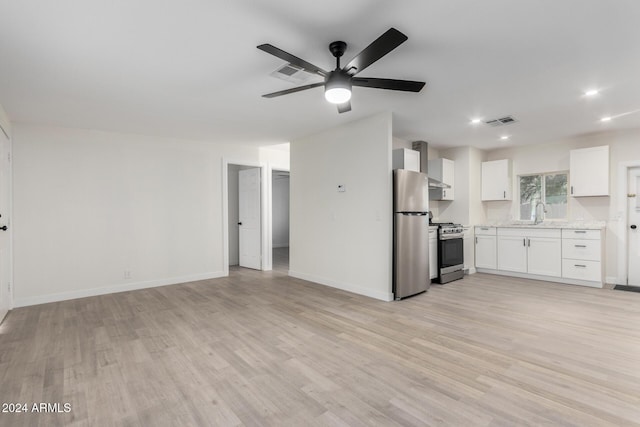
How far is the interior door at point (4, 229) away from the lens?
345 cm

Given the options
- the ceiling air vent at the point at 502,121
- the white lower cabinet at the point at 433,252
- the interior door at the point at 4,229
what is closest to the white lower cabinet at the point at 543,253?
the white lower cabinet at the point at 433,252

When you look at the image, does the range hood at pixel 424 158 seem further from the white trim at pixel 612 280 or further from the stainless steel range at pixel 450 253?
the white trim at pixel 612 280

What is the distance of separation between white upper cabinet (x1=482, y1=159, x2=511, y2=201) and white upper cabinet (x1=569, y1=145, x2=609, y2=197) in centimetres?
96

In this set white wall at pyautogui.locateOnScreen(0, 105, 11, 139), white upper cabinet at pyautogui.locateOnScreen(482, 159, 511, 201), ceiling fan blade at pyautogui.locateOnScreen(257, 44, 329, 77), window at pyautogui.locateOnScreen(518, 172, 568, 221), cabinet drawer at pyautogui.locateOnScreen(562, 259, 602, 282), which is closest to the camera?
ceiling fan blade at pyautogui.locateOnScreen(257, 44, 329, 77)

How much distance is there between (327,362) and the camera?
2.39 metres

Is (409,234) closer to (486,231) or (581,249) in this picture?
(486,231)

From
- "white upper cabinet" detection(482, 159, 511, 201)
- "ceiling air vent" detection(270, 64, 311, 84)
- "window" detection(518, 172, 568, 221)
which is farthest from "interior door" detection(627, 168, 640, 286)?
"ceiling air vent" detection(270, 64, 311, 84)

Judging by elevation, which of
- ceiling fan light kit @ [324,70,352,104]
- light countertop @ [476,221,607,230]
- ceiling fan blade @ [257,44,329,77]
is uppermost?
ceiling fan blade @ [257,44,329,77]

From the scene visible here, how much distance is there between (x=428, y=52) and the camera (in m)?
2.44

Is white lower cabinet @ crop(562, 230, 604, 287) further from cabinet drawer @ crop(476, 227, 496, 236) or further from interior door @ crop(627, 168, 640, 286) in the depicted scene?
cabinet drawer @ crop(476, 227, 496, 236)

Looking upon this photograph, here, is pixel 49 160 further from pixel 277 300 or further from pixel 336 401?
pixel 336 401

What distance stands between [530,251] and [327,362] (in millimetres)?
4623

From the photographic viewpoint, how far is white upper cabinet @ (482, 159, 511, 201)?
232 inches

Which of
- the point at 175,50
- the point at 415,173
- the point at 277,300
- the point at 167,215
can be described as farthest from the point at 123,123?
the point at 415,173
